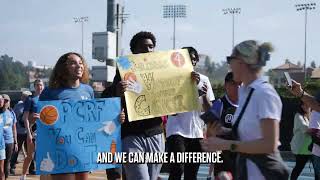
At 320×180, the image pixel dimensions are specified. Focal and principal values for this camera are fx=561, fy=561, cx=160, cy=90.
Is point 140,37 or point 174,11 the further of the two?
point 174,11

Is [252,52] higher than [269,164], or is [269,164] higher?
[252,52]

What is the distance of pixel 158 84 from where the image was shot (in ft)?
19.1

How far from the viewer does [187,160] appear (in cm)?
723

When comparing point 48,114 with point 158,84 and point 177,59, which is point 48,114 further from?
point 177,59

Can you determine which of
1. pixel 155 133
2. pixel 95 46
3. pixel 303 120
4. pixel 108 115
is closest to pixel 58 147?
pixel 108 115

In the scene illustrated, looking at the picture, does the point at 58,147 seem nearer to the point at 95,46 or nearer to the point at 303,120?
the point at 303,120

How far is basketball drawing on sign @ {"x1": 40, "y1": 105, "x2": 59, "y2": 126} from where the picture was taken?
210 inches

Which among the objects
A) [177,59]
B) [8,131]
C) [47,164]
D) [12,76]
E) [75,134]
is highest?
[177,59]

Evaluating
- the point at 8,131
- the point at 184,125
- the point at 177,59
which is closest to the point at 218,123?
the point at 177,59

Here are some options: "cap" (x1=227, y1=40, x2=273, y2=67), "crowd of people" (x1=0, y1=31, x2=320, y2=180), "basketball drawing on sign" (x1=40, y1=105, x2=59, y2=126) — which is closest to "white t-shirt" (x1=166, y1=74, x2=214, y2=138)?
"crowd of people" (x1=0, y1=31, x2=320, y2=180)

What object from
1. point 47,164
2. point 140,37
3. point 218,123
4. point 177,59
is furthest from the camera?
point 177,59

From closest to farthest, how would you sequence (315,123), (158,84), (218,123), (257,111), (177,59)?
(257,111)
(218,123)
(158,84)
(177,59)
(315,123)

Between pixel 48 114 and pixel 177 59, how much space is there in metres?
1.54

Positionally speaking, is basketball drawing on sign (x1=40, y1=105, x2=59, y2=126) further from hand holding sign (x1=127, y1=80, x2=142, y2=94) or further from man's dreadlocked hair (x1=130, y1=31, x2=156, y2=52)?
man's dreadlocked hair (x1=130, y1=31, x2=156, y2=52)
